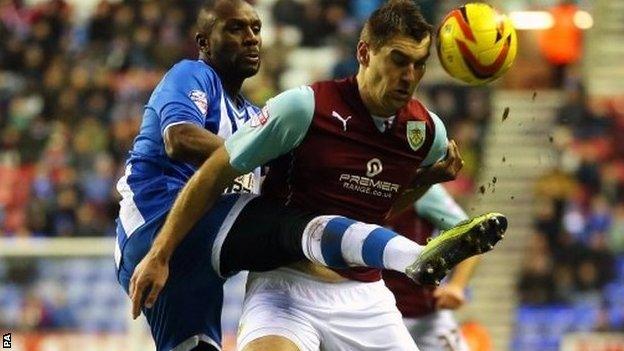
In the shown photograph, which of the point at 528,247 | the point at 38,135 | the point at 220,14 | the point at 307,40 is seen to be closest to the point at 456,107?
the point at 528,247

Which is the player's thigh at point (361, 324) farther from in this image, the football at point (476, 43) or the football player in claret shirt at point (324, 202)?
the football at point (476, 43)

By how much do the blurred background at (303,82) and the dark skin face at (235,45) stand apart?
5.67m

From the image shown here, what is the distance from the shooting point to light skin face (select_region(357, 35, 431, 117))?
6.17 metres

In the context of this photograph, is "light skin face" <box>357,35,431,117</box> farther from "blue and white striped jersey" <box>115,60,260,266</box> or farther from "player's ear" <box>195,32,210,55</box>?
"player's ear" <box>195,32,210,55</box>

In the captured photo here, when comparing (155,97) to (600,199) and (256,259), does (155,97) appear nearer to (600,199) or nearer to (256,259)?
(256,259)

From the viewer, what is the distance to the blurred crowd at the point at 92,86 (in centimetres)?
1499

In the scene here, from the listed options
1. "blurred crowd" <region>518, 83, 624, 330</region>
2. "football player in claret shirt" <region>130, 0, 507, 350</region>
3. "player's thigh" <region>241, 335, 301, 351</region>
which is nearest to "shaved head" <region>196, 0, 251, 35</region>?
"football player in claret shirt" <region>130, 0, 507, 350</region>

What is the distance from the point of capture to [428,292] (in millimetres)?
8641

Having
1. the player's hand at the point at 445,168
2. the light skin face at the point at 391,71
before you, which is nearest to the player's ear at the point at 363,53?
the light skin face at the point at 391,71

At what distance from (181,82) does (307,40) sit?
34.5ft

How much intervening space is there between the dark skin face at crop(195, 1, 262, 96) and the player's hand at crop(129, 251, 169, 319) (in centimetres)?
119

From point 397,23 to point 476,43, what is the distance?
1.38ft

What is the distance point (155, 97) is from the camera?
6828mm

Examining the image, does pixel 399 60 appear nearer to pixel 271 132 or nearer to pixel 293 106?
pixel 293 106
